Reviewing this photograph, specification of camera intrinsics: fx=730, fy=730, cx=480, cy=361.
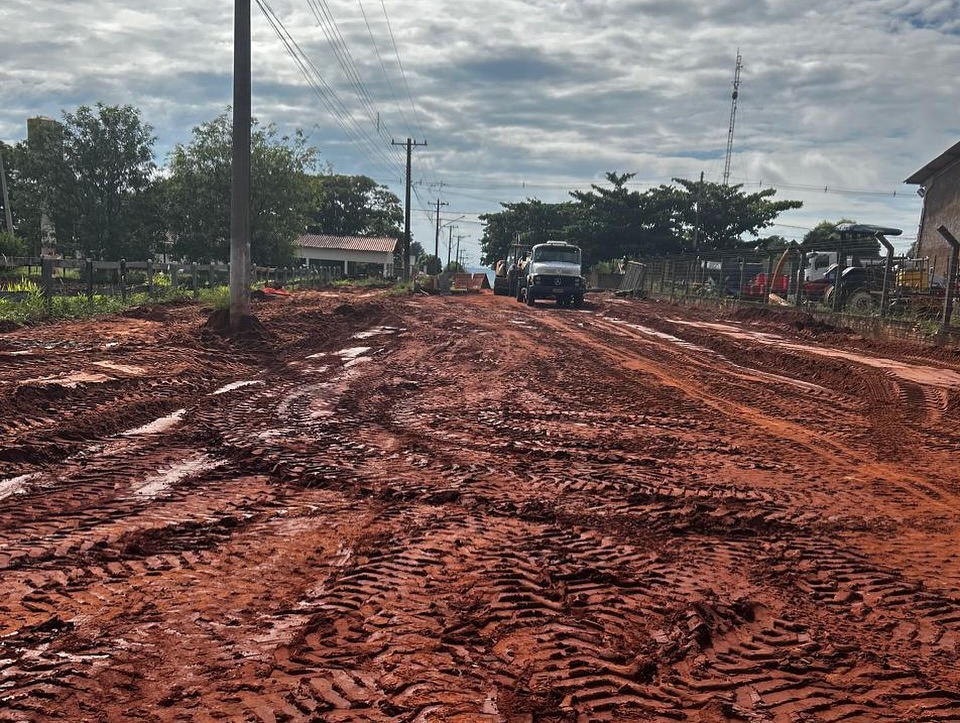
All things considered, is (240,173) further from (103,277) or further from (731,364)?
(103,277)

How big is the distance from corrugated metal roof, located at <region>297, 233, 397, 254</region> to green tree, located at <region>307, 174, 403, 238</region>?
4891 mm

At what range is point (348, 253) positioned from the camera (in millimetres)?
73750

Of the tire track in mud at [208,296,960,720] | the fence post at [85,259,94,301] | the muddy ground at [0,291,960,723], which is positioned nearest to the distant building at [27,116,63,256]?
the fence post at [85,259,94,301]

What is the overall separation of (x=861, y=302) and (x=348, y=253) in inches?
2405

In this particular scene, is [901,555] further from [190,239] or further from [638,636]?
[190,239]

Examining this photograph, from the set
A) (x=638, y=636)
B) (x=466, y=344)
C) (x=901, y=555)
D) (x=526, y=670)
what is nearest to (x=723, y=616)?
(x=638, y=636)

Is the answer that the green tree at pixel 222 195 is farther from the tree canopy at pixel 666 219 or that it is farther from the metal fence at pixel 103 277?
the tree canopy at pixel 666 219

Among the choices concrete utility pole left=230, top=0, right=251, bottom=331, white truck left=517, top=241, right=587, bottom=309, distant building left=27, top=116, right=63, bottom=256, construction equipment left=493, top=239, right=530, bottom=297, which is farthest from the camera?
construction equipment left=493, top=239, right=530, bottom=297

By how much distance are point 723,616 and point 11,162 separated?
45.6 metres

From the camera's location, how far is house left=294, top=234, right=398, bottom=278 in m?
72.9

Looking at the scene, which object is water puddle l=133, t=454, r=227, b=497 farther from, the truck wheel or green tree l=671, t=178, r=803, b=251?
green tree l=671, t=178, r=803, b=251

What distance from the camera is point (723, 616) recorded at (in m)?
3.26

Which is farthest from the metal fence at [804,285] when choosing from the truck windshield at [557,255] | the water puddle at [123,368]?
the water puddle at [123,368]

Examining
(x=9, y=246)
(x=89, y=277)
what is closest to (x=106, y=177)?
(x=9, y=246)
